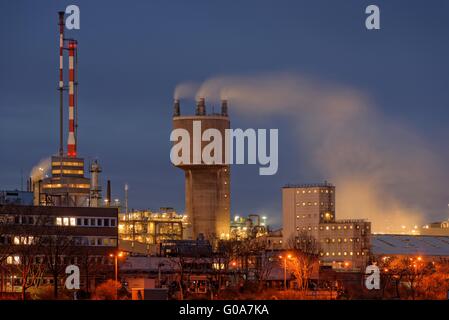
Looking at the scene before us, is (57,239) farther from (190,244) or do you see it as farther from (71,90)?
(71,90)

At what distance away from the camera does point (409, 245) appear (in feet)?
561

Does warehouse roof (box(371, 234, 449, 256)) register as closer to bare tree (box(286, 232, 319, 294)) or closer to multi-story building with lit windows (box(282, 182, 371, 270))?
multi-story building with lit windows (box(282, 182, 371, 270))

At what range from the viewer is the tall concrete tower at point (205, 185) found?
188875mm

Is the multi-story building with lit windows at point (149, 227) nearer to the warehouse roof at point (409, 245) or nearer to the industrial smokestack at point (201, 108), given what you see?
the industrial smokestack at point (201, 108)

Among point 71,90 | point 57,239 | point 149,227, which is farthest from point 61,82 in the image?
point 57,239

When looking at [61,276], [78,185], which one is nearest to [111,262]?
[61,276]

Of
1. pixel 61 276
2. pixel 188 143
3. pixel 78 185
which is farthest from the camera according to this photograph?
pixel 188 143

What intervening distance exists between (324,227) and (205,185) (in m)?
25.7

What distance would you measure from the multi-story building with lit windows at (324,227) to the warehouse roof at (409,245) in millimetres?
2694
